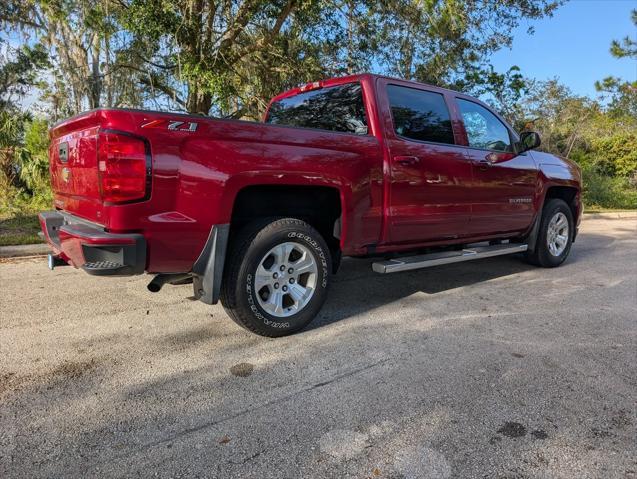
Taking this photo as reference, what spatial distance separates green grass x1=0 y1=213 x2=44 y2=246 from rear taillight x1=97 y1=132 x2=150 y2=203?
4.36m

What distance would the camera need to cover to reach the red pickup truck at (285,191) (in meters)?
2.78

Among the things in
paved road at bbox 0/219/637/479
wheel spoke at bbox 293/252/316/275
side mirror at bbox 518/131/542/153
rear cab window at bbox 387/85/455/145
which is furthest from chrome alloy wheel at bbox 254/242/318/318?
side mirror at bbox 518/131/542/153

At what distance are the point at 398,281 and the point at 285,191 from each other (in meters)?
2.25

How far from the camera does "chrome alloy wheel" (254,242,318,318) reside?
11.0 ft

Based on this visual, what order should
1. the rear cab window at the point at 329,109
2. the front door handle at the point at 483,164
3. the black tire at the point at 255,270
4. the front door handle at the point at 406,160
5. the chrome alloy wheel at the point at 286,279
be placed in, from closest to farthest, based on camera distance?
1. the black tire at the point at 255,270
2. the chrome alloy wheel at the point at 286,279
3. the front door handle at the point at 406,160
4. the rear cab window at the point at 329,109
5. the front door handle at the point at 483,164

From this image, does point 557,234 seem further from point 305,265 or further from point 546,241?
point 305,265

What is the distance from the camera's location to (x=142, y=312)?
3988mm

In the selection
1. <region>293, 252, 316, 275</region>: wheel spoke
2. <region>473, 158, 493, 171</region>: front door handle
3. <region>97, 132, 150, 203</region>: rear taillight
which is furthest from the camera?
<region>473, 158, 493, 171</region>: front door handle

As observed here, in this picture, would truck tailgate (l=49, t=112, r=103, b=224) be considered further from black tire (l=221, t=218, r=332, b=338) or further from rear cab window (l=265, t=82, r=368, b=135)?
rear cab window (l=265, t=82, r=368, b=135)

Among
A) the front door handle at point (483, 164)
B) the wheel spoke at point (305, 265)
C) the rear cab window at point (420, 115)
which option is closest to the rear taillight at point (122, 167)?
the wheel spoke at point (305, 265)

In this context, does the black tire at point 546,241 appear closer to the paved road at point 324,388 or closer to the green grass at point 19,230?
the paved road at point 324,388

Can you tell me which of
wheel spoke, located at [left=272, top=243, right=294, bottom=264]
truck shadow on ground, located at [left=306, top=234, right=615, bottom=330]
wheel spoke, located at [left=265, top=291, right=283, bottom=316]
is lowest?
truck shadow on ground, located at [left=306, top=234, right=615, bottom=330]

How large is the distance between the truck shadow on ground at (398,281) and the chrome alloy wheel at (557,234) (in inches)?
12.8

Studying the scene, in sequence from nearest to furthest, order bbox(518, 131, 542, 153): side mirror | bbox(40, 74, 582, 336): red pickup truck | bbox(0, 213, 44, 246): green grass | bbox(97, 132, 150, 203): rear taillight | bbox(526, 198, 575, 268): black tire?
bbox(97, 132, 150, 203): rear taillight < bbox(40, 74, 582, 336): red pickup truck < bbox(518, 131, 542, 153): side mirror < bbox(526, 198, 575, 268): black tire < bbox(0, 213, 44, 246): green grass
